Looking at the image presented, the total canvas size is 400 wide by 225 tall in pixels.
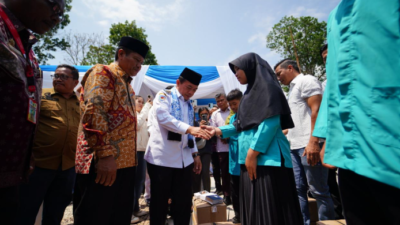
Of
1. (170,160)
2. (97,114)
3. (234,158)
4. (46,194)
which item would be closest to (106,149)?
(97,114)

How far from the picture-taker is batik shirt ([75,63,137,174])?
1.42 metres

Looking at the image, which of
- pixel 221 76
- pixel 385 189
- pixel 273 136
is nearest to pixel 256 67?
pixel 273 136

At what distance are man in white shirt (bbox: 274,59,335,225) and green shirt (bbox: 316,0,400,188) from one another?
4.76 ft

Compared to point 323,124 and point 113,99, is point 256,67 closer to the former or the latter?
point 323,124

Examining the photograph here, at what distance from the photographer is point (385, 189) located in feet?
2.26

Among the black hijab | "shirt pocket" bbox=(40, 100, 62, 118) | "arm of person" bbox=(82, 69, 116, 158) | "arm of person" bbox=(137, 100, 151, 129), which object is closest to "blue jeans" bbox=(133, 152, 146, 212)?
"arm of person" bbox=(137, 100, 151, 129)

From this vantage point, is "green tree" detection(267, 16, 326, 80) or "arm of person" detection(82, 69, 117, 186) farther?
"green tree" detection(267, 16, 326, 80)

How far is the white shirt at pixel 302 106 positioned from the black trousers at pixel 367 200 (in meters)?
1.82

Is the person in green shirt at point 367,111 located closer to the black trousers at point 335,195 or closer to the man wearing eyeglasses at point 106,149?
the man wearing eyeglasses at point 106,149

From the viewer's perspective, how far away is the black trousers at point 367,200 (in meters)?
0.67

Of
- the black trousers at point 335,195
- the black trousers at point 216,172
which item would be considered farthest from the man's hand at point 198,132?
the black trousers at point 216,172

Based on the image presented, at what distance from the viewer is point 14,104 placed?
0.86 m

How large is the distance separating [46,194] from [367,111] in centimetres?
303

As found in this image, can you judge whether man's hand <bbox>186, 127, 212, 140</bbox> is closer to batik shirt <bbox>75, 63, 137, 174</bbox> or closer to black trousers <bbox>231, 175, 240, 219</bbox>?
batik shirt <bbox>75, 63, 137, 174</bbox>
